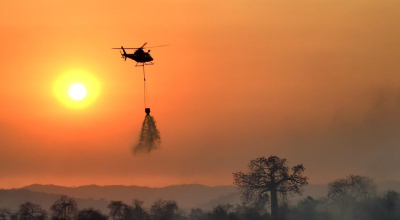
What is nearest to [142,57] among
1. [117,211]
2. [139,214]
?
[139,214]

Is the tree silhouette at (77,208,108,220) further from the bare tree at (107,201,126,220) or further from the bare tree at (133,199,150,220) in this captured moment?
the bare tree at (133,199,150,220)

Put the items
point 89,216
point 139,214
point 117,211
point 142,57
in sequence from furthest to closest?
point 117,211 → point 139,214 → point 89,216 → point 142,57

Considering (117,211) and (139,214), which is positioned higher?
(117,211)

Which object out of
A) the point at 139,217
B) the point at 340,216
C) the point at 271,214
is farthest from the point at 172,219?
the point at 340,216

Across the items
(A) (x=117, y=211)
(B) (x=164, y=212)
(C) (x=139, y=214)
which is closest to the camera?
(C) (x=139, y=214)

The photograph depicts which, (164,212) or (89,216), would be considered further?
(164,212)

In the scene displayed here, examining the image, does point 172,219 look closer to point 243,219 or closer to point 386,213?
point 243,219

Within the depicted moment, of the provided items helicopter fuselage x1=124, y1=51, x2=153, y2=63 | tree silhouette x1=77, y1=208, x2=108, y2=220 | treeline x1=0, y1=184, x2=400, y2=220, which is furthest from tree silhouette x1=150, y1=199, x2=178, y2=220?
helicopter fuselage x1=124, y1=51, x2=153, y2=63

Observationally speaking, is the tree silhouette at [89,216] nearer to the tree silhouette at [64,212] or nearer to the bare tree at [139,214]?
the tree silhouette at [64,212]

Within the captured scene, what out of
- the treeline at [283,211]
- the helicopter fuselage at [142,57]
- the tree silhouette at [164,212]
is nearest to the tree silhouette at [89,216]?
the treeline at [283,211]

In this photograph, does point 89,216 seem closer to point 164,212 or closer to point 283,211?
point 164,212

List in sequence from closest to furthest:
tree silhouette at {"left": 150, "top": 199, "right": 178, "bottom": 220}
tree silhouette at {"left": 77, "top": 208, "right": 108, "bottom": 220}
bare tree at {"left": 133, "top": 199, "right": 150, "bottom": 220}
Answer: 1. tree silhouette at {"left": 77, "top": 208, "right": 108, "bottom": 220}
2. bare tree at {"left": 133, "top": 199, "right": 150, "bottom": 220}
3. tree silhouette at {"left": 150, "top": 199, "right": 178, "bottom": 220}
